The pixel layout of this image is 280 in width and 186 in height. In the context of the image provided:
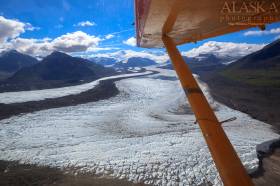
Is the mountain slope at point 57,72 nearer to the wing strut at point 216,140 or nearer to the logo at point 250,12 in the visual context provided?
the logo at point 250,12

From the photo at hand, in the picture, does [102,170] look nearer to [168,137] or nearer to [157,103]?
[168,137]

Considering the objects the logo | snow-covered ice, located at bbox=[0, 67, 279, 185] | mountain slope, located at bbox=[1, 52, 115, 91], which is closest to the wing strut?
the logo

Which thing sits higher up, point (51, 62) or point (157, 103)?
point (51, 62)

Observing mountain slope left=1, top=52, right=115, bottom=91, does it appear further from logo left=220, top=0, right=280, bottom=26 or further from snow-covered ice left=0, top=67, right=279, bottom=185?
logo left=220, top=0, right=280, bottom=26

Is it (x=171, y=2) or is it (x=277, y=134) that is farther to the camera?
(x=277, y=134)

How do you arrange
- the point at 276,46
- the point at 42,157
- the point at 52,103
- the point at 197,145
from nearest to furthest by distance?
1. the point at 42,157
2. the point at 197,145
3. the point at 52,103
4. the point at 276,46

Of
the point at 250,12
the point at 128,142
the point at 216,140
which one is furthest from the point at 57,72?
the point at 216,140

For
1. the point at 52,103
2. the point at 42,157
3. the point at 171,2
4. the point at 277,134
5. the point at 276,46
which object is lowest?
the point at 277,134

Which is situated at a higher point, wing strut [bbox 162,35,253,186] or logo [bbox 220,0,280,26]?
logo [bbox 220,0,280,26]

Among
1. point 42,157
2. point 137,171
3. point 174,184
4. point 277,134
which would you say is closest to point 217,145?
point 174,184
